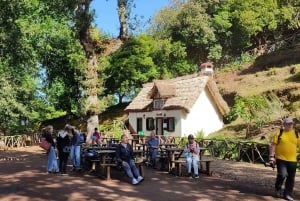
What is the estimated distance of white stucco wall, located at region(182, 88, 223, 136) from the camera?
33.1 meters

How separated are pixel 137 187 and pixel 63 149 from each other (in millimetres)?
3779

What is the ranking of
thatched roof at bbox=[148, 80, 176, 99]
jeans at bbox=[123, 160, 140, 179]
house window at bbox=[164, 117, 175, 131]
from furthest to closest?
1. thatched roof at bbox=[148, 80, 176, 99]
2. house window at bbox=[164, 117, 175, 131]
3. jeans at bbox=[123, 160, 140, 179]

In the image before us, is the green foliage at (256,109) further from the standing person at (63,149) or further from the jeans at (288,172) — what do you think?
the jeans at (288,172)

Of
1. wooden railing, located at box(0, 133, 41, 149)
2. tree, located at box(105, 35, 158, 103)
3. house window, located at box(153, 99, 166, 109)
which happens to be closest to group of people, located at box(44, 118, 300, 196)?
house window, located at box(153, 99, 166, 109)

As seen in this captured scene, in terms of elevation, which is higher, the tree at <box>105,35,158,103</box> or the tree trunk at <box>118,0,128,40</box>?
the tree trunk at <box>118,0,128,40</box>

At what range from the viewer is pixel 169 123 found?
3412 cm

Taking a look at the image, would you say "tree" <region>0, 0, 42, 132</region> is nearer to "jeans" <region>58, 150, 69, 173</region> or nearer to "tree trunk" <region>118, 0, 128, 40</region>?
"jeans" <region>58, 150, 69, 173</region>

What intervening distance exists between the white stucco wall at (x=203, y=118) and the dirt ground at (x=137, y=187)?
58.1 ft

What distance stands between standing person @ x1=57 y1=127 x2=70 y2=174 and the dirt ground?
386 millimetres

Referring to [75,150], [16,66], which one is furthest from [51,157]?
[16,66]

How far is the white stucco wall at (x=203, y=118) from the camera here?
3312 centimetres

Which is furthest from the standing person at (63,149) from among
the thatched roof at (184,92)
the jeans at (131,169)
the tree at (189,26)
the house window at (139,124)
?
the tree at (189,26)

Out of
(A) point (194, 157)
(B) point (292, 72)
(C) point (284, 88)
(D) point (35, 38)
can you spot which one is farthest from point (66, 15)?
(B) point (292, 72)

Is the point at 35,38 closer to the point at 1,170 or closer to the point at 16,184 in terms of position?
the point at 1,170
